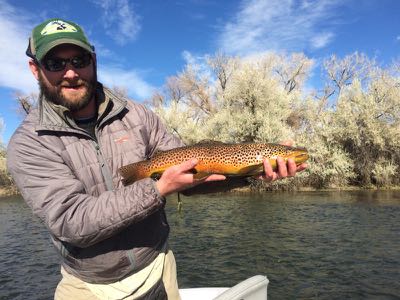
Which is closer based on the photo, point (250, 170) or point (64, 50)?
point (64, 50)

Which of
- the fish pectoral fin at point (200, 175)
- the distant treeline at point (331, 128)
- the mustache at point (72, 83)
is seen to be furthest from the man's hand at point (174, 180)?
the distant treeline at point (331, 128)

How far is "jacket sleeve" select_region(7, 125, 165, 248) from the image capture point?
2.20 metres

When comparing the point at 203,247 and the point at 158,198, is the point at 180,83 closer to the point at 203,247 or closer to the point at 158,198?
the point at 203,247

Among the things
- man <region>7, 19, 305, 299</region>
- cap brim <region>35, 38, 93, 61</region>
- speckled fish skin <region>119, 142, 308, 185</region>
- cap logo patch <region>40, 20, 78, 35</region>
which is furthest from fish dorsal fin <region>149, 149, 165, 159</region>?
cap logo patch <region>40, 20, 78, 35</region>

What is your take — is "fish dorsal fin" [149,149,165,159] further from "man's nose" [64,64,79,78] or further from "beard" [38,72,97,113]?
"man's nose" [64,64,79,78]

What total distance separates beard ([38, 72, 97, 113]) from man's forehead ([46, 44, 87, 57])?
0.57 ft

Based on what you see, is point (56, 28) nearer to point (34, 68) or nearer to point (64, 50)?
point (64, 50)

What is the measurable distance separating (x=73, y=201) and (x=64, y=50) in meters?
0.99

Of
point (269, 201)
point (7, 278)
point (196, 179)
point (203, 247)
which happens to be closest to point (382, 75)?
point (269, 201)

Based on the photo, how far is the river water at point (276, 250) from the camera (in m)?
9.09

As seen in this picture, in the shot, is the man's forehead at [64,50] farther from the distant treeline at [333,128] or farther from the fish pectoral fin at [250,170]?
the distant treeline at [333,128]

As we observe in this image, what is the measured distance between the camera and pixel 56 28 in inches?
97.0

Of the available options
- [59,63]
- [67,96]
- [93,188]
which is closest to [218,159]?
[93,188]

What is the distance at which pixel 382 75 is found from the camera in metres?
32.9
